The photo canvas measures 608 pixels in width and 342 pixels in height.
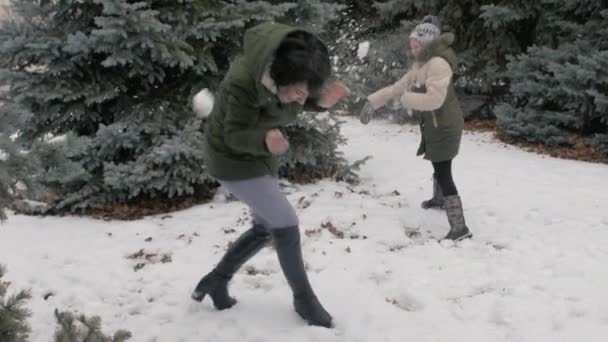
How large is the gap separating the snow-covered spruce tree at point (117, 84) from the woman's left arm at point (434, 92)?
2098 millimetres

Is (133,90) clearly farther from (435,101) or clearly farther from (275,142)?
(275,142)

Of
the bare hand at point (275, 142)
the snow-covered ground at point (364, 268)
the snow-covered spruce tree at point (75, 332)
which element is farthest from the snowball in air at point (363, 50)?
the snow-covered spruce tree at point (75, 332)

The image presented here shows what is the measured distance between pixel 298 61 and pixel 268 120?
499mm

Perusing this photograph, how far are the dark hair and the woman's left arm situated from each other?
6.34 ft

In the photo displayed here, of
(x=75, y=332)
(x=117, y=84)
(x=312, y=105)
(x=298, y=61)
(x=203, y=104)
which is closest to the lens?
(x=75, y=332)

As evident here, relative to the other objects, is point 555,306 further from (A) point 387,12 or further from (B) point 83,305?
(A) point 387,12

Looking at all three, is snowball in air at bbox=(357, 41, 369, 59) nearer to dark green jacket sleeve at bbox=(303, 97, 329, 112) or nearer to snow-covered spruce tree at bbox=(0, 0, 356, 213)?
snow-covered spruce tree at bbox=(0, 0, 356, 213)

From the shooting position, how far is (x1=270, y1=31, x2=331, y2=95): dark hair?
2898 millimetres

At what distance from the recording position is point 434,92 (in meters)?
4.72

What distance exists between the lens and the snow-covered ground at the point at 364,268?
3750 mm

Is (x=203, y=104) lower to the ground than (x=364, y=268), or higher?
higher

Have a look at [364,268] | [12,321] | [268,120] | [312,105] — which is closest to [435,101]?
[364,268]

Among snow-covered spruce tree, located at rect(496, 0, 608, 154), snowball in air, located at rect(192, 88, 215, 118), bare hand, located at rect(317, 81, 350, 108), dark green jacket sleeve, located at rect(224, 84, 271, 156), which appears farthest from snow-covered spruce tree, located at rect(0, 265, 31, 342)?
snow-covered spruce tree, located at rect(496, 0, 608, 154)

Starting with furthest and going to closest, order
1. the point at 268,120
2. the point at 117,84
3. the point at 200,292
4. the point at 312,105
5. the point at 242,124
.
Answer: the point at 117,84 < the point at 200,292 < the point at 312,105 < the point at 268,120 < the point at 242,124
